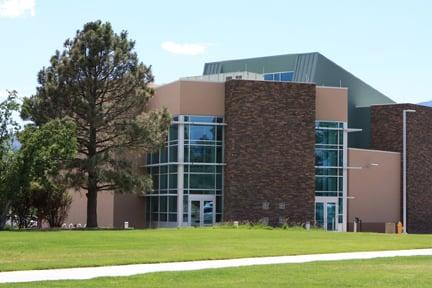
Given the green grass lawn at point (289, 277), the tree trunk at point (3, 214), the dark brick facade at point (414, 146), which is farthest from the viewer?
the dark brick facade at point (414, 146)

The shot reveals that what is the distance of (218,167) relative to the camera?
5075cm

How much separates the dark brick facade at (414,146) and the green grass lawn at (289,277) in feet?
136

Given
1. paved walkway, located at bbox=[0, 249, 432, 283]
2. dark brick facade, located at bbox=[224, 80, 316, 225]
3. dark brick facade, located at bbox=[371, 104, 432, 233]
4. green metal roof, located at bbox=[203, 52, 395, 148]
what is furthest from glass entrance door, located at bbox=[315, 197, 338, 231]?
paved walkway, located at bbox=[0, 249, 432, 283]

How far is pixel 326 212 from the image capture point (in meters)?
53.5

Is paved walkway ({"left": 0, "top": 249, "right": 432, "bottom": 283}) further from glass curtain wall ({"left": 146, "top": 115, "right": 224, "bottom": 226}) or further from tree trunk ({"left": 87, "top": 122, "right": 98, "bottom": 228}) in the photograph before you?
glass curtain wall ({"left": 146, "top": 115, "right": 224, "bottom": 226})

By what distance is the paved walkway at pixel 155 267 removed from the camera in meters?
16.4

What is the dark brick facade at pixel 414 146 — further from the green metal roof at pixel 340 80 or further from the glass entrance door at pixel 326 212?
the glass entrance door at pixel 326 212

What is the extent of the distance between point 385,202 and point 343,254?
35.5 m

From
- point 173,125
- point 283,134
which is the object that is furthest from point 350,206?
point 173,125

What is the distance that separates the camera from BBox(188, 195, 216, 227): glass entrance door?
50.2 m

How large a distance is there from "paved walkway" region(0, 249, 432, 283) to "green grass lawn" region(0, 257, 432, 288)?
89 centimetres

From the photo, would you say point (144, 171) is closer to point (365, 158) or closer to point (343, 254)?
point (365, 158)

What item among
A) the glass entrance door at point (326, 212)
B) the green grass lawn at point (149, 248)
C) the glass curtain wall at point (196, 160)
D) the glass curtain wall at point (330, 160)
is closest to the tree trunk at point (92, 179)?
the glass curtain wall at point (196, 160)

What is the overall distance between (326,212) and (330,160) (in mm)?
3564
